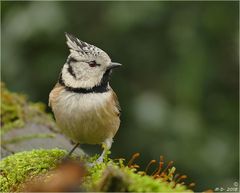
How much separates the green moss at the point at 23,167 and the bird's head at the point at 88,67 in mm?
571

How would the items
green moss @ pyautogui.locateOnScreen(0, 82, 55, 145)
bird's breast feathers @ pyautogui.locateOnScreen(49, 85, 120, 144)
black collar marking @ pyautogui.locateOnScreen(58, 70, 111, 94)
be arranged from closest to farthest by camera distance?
bird's breast feathers @ pyautogui.locateOnScreen(49, 85, 120, 144) < black collar marking @ pyautogui.locateOnScreen(58, 70, 111, 94) < green moss @ pyautogui.locateOnScreen(0, 82, 55, 145)

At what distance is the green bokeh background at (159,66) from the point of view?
227 inches

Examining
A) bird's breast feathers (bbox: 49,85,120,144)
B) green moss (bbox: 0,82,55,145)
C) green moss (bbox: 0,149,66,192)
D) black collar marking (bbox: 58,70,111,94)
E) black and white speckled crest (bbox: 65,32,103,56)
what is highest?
black and white speckled crest (bbox: 65,32,103,56)

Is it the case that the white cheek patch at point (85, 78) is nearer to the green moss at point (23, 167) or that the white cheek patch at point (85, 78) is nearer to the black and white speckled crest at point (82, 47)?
the black and white speckled crest at point (82, 47)

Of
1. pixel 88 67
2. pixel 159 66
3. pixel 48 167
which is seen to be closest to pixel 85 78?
pixel 88 67

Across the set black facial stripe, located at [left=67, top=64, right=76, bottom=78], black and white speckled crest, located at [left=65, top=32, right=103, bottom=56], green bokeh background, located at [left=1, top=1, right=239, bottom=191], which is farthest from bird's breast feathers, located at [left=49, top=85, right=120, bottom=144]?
green bokeh background, located at [left=1, top=1, right=239, bottom=191]

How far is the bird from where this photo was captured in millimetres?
3697

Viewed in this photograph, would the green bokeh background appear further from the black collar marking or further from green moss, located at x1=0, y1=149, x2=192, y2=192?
green moss, located at x1=0, y1=149, x2=192, y2=192

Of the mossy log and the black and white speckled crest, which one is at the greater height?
the black and white speckled crest

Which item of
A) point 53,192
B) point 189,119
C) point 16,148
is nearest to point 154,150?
point 189,119

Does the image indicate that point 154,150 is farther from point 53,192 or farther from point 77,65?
point 53,192

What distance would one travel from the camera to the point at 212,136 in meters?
5.82

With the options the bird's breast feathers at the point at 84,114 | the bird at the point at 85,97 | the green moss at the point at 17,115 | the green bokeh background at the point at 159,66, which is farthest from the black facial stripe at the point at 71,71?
the green bokeh background at the point at 159,66

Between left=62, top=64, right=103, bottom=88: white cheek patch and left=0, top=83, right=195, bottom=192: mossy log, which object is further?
left=62, top=64, right=103, bottom=88: white cheek patch
